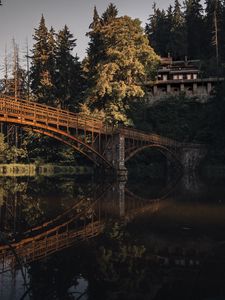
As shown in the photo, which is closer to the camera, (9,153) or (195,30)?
(9,153)

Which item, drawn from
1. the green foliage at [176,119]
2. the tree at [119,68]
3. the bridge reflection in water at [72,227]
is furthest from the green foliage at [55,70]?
Answer: the bridge reflection in water at [72,227]

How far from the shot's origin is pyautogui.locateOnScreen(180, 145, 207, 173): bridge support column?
60094mm

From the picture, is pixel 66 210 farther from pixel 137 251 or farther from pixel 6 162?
pixel 6 162

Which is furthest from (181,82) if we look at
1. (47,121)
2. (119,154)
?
(47,121)

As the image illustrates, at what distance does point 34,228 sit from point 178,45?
278 feet

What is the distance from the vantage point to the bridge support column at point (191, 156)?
60.1 meters

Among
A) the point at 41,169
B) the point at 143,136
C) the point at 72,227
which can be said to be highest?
the point at 143,136

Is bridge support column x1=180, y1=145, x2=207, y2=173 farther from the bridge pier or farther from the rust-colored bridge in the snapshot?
the bridge pier

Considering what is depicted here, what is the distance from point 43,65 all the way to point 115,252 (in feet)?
192

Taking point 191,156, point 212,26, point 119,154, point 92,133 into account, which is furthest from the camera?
point 212,26

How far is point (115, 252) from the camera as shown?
11359 millimetres

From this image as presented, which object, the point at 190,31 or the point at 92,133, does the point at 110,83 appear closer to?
the point at 92,133

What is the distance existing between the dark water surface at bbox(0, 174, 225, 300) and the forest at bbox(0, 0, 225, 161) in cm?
3466

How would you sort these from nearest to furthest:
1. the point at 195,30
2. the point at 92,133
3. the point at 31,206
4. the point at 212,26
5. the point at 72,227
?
the point at 72,227 < the point at 31,206 < the point at 92,133 < the point at 212,26 < the point at 195,30
